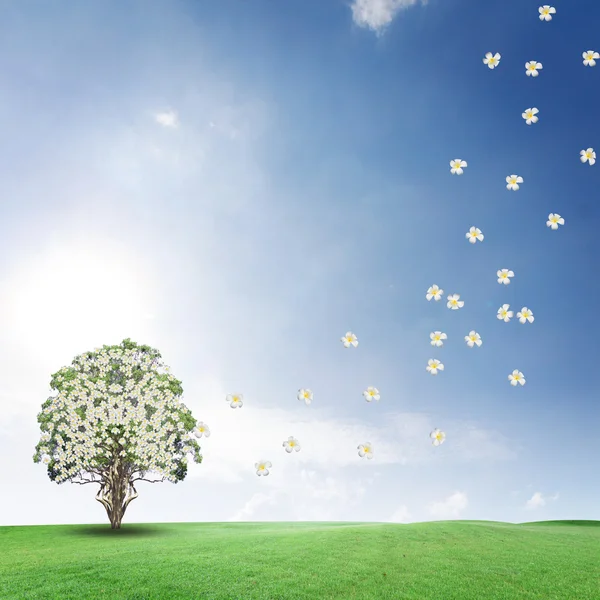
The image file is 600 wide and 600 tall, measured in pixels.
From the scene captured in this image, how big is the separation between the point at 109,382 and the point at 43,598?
40.0ft

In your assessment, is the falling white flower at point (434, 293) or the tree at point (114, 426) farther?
the tree at point (114, 426)

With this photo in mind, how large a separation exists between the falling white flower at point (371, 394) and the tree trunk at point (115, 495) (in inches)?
585

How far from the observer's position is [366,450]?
12227 millimetres

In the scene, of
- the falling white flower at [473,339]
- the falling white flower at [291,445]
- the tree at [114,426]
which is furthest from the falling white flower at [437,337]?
the tree at [114,426]

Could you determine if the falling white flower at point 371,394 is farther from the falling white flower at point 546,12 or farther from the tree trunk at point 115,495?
the tree trunk at point 115,495

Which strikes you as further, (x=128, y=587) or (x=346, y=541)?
(x=346, y=541)

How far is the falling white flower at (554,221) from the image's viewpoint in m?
14.7

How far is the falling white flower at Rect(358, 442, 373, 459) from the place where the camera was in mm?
12094

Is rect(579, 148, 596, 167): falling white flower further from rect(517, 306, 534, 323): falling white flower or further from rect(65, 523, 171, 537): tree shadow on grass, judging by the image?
rect(65, 523, 171, 537): tree shadow on grass

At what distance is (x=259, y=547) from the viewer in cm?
1591

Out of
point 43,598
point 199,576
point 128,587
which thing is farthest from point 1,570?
point 199,576

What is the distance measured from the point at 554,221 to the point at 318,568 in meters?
11.2

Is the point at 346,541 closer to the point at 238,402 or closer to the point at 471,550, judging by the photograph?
the point at 471,550

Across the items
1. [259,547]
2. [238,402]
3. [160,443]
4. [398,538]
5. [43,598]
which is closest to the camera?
[43,598]
